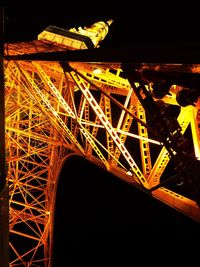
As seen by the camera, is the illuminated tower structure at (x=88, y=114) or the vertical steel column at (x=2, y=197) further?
the illuminated tower structure at (x=88, y=114)

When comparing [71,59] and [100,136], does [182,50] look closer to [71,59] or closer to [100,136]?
[71,59]

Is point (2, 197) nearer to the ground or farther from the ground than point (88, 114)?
farther from the ground

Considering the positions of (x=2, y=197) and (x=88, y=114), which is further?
(x=88, y=114)

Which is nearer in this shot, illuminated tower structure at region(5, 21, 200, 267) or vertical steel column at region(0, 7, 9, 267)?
vertical steel column at region(0, 7, 9, 267)

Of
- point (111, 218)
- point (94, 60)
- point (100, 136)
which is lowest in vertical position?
point (111, 218)

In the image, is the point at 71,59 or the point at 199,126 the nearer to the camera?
the point at 71,59

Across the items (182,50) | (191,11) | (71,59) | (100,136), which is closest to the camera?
(182,50)

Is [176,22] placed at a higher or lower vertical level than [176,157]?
higher

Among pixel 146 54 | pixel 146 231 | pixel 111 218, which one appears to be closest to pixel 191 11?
pixel 146 54

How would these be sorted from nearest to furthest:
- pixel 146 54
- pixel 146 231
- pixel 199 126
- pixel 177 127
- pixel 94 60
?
pixel 146 54
pixel 94 60
pixel 177 127
pixel 199 126
pixel 146 231
